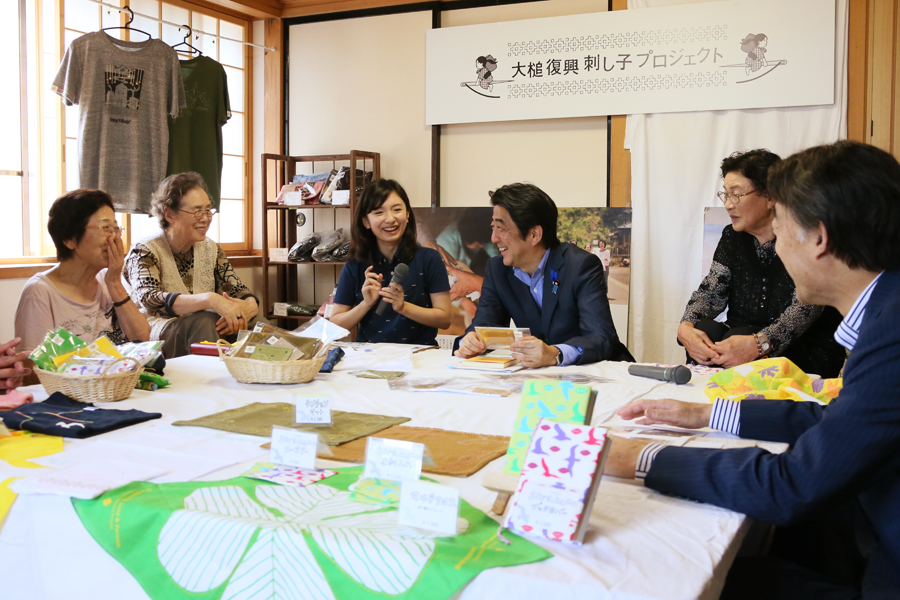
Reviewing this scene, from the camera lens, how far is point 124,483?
1111 millimetres

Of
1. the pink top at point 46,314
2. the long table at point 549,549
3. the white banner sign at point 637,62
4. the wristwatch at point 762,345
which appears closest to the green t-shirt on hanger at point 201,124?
the white banner sign at point 637,62

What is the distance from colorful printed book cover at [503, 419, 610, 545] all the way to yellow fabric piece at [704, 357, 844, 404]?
920 mm

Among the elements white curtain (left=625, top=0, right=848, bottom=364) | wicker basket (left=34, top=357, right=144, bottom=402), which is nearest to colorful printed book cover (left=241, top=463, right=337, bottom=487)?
wicker basket (left=34, top=357, right=144, bottom=402)

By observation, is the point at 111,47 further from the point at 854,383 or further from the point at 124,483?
the point at 854,383

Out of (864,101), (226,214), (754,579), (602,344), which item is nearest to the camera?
(754,579)

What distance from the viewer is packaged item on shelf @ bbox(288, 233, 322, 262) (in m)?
5.14

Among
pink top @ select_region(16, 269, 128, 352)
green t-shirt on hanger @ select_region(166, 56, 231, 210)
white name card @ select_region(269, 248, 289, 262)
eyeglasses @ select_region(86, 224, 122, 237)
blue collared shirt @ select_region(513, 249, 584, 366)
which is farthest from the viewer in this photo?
white name card @ select_region(269, 248, 289, 262)

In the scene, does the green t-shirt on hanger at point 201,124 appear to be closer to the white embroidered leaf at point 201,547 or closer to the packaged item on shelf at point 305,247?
the packaged item on shelf at point 305,247

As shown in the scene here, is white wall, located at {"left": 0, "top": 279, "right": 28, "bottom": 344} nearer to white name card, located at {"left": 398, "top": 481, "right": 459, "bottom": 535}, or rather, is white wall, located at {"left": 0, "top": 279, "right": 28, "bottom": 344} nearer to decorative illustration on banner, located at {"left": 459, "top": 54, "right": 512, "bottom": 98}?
decorative illustration on banner, located at {"left": 459, "top": 54, "right": 512, "bottom": 98}

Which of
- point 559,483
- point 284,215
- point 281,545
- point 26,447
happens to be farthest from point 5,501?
point 284,215

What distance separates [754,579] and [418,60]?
4452 millimetres

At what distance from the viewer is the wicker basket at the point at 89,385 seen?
1681 mm

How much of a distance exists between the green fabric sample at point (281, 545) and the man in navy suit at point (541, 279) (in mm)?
1578

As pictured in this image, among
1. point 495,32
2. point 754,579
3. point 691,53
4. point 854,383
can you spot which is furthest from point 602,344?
point 495,32
